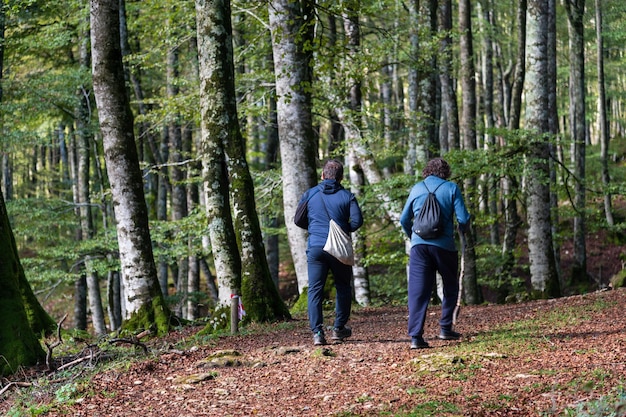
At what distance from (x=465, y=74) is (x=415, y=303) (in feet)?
35.3

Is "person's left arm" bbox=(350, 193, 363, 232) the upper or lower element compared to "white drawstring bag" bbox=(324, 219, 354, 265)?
upper

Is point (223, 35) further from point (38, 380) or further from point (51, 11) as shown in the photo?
point (51, 11)

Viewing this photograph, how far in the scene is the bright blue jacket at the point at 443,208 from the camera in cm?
694

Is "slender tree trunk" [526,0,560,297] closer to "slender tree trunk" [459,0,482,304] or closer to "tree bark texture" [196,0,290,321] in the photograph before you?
"slender tree trunk" [459,0,482,304]

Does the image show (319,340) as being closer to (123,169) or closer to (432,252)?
(432,252)

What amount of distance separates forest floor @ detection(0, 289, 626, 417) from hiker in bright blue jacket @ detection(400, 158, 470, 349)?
0.40 metres

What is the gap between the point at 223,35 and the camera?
31.7 feet

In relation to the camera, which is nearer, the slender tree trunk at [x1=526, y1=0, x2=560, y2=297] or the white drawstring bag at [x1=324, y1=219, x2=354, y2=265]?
the white drawstring bag at [x1=324, y1=219, x2=354, y2=265]

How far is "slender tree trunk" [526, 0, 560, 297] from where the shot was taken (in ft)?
38.9

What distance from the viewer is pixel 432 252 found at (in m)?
6.96

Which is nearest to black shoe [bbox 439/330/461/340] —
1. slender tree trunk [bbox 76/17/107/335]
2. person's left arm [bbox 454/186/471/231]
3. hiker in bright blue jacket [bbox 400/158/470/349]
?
hiker in bright blue jacket [bbox 400/158/470/349]

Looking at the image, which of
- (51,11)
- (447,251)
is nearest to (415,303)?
(447,251)

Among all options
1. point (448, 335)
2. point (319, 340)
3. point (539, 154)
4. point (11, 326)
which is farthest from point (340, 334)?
point (539, 154)

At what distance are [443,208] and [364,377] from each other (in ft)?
6.60
